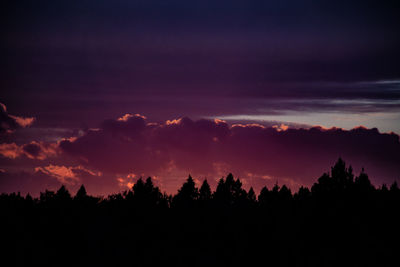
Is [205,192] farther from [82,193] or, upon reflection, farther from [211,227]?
[82,193]

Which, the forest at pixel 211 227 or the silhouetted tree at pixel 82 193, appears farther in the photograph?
the silhouetted tree at pixel 82 193

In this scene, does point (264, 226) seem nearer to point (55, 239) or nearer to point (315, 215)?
point (315, 215)

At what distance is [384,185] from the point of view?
143500 mm

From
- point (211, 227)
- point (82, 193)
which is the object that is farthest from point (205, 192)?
point (82, 193)

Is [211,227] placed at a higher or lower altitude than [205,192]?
lower

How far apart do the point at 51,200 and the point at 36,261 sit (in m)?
27.3

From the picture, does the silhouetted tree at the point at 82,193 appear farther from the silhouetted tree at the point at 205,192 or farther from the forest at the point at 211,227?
the silhouetted tree at the point at 205,192

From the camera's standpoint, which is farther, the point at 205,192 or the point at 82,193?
the point at 82,193

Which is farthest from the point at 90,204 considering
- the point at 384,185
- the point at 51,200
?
the point at 384,185

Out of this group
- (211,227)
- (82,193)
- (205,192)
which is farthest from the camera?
(82,193)

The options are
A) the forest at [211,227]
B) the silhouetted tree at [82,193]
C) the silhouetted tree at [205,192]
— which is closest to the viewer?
the forest at [211,227]

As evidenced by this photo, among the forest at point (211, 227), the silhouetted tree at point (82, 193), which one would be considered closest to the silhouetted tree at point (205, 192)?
the forest at point (211, 227)

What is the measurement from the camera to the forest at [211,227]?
3994 inches

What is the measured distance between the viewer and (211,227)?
382 feet
